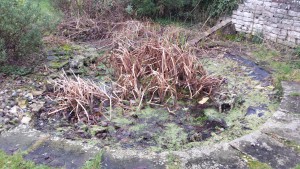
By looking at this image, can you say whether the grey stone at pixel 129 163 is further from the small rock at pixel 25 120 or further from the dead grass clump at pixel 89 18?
the dead grass clump at pixel 89 18

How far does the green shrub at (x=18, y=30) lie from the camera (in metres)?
3.82

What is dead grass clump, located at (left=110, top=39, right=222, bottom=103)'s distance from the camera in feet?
12.2

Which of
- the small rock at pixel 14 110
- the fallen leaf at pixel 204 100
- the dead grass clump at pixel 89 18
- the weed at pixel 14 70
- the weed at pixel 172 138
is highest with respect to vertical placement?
the dead grass clump at pixel 89 18

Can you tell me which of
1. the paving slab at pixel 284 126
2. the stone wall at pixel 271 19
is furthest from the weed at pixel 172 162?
the stone wall at pixel 271 19

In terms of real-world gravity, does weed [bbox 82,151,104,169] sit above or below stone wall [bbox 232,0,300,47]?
below

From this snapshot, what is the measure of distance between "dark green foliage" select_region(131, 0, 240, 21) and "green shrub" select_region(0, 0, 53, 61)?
2976mm

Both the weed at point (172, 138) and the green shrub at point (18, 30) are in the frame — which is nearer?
the weed at point (172, 138)

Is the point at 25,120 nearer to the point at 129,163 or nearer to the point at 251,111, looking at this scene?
the point at 129,163

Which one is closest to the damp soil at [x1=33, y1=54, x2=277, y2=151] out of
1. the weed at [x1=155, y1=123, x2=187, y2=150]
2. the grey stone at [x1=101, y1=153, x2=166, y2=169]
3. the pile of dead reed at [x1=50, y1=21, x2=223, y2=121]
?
the weed at [x1=155, y1=123, x2=187, y2=150]

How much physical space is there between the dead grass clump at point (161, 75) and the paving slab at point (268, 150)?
116 cm

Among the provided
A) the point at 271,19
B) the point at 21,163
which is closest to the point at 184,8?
the point at 271,19

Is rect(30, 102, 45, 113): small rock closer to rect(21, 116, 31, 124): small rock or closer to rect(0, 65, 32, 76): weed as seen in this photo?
rect(21, 116, 31, 124): small rock

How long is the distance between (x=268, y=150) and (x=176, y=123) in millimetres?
1005

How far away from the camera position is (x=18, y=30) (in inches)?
157
